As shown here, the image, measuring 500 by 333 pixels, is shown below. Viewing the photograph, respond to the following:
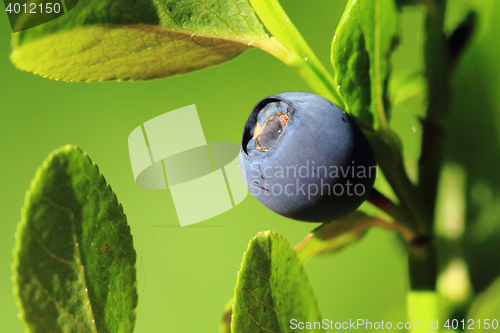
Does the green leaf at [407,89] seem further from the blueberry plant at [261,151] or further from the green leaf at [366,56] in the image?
the green leaf at [366,56]

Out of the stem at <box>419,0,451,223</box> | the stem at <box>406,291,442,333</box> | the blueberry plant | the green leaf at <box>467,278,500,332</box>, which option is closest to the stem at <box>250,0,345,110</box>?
the blueberry plant

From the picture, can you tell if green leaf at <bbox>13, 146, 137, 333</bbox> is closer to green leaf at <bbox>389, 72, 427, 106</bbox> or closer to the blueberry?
the blueberry

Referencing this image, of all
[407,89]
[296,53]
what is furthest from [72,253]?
[407,89]

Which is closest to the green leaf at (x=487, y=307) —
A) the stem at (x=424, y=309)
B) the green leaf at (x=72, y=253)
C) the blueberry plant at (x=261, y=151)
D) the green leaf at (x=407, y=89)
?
the blueberry plant at (x=261, y=151)

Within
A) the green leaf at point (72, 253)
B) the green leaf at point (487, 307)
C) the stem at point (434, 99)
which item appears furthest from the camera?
the green leaf at point (487, 307)

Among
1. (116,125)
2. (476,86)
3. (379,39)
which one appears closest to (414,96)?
(476,86)

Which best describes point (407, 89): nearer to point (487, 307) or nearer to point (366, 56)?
point (366, 56)
